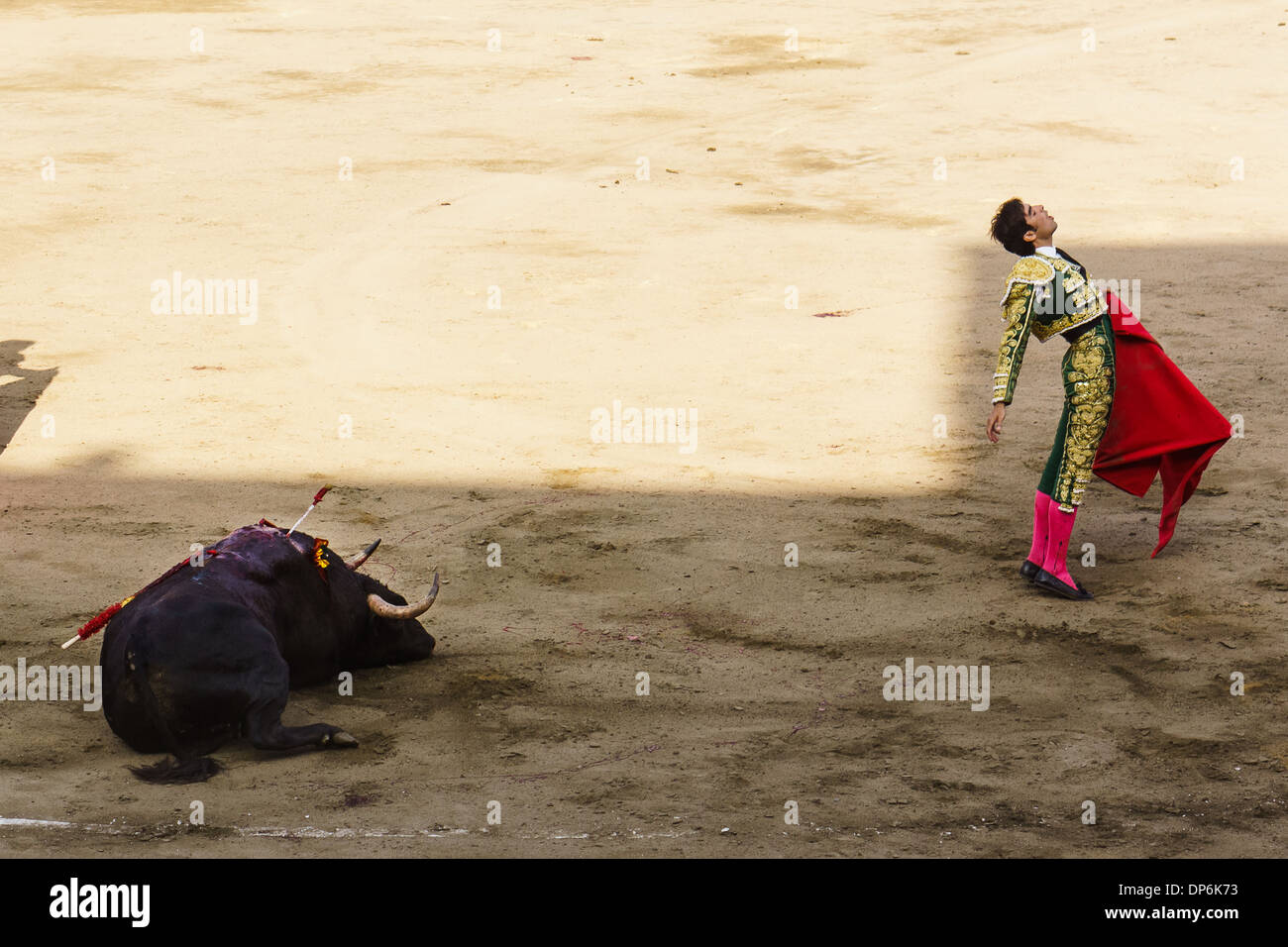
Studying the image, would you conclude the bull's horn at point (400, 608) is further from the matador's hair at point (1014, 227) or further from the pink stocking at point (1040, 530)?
the matador's hair at point (1014, 227)

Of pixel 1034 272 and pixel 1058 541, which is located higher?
pixel 1034 272

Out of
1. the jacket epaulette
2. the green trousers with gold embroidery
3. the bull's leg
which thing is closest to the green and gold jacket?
the jacket epaulette

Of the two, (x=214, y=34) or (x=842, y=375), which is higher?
(x=214, y=34)

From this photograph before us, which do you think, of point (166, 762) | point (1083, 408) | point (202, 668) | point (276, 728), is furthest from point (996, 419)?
point (166, 762)

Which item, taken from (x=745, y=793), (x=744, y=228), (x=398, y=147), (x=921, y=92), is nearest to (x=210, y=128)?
(x=398, y=147)

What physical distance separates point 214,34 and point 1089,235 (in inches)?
456

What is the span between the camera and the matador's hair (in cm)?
693

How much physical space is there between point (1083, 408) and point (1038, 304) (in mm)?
493

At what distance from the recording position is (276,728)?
5586 mm

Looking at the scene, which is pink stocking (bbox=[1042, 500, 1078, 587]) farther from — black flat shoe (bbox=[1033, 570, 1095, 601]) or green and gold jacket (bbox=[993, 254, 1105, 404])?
green and gold jacket (bbox=[993, 254, 1105, 404])

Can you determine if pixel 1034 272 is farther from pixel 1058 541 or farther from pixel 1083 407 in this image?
pixel 1058 541

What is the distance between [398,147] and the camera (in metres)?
15.9

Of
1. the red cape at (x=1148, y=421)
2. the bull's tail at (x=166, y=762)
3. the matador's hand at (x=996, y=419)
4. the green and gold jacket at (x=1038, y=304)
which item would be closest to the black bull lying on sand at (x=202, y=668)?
the bull's tail at (x=166, y=762)
